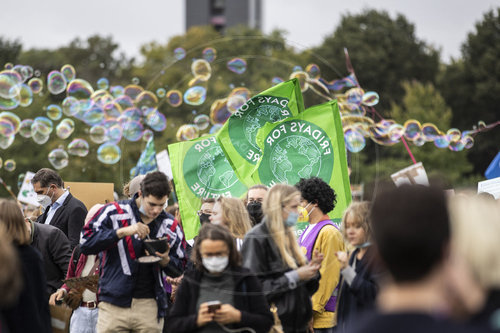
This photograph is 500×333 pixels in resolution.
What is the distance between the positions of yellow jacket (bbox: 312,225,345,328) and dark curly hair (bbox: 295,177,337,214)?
286 mm

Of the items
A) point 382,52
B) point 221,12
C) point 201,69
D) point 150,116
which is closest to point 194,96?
point 201,69

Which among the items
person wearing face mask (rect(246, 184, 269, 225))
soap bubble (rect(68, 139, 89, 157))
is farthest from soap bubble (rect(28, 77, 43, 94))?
person wearing face mask (rect(246, 184, 269, 225))

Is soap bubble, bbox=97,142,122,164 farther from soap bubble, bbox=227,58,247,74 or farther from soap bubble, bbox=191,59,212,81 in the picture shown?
soap bubble, bbox=227,58,247,74

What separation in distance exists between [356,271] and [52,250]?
3222 millimetres

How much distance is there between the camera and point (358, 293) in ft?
17.7

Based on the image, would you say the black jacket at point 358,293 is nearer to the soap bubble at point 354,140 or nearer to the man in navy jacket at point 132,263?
the man in navy jacket at point 132,263

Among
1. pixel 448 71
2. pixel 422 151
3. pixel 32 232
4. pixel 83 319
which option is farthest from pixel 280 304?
pixel 448 71

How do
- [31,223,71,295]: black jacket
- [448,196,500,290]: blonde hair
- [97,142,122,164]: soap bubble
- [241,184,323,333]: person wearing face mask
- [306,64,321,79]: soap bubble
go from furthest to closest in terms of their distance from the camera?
[97,142,122,164]: soap bubble < [306,64,321,79]: soap bubble < [31,223,71,295]: black jacket < [241,184,323,333]: person wearing face mask < [448,196,500,290]: blonde hair

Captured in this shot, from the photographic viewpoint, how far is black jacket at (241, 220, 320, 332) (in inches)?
210

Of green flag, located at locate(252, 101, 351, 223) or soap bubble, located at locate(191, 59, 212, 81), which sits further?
soap bubble, located at locate(191, 59, 212, 81)

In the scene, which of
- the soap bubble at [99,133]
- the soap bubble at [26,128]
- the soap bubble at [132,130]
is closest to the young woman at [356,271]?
the soap bubble at [132,130]

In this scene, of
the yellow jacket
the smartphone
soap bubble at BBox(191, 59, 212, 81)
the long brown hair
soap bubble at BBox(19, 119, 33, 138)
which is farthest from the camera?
soap bubble at BBox(19, 119, 33, 138)

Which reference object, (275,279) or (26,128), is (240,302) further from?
(26,128)

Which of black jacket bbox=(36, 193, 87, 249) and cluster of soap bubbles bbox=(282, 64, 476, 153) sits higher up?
cluster of soap bubbles bbox=(282, 64, 476, 153)
